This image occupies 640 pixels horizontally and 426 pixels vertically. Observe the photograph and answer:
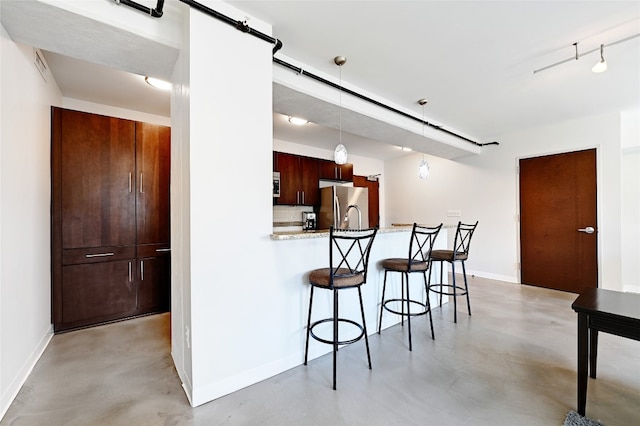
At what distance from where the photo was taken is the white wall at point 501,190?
12.5 ft

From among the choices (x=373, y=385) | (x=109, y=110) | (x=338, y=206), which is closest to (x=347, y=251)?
(x=373, y=385)

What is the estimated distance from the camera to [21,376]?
1.87 meters

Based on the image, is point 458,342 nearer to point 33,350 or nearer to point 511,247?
point 511,247

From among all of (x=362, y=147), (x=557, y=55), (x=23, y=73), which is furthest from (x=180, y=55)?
(x=362, y=147)

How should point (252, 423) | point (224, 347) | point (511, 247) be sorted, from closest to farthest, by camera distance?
point (252, 423)
point (224, 347)
point (511, 247)

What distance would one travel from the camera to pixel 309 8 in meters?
1.90

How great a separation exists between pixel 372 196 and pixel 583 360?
523cm

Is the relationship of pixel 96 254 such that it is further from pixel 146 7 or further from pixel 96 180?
pixel 146 7

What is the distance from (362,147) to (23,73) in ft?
15.6

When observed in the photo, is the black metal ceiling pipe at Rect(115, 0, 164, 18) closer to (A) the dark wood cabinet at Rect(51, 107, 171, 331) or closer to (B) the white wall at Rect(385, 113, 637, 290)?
(A) the dark wood cabinet at Rect(51, 107, 171, 331)

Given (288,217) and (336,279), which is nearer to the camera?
(336,279)

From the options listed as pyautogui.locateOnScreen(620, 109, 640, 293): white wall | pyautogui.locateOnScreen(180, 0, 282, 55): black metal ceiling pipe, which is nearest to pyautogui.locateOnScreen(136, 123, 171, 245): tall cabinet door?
pyautogui.locateOnScreen(180, 0, 282, 55): black metal ceiling pipe

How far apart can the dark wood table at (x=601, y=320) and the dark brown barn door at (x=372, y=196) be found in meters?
4.70

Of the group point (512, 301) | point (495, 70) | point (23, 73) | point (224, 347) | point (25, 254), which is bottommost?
point (512, 301)
